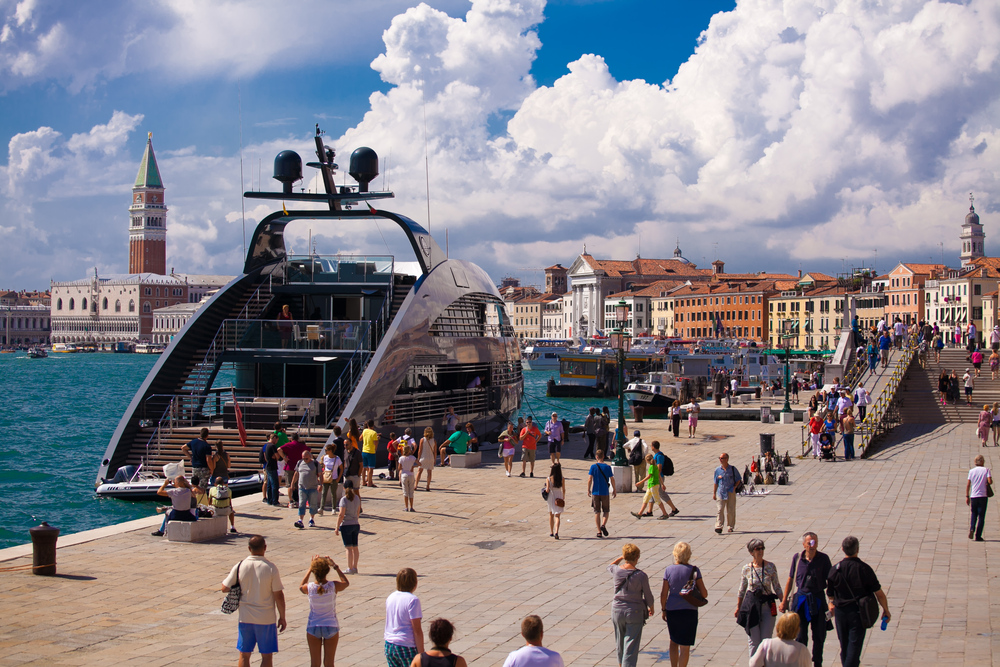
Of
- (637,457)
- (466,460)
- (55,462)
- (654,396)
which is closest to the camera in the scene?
(637,457)

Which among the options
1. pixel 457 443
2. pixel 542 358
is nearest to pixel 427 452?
pixel 457 443

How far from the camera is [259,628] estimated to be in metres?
7.83

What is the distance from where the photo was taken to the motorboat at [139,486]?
19.5 meters

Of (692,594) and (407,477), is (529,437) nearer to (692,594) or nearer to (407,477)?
(407,477)

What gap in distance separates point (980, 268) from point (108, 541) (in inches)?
4293

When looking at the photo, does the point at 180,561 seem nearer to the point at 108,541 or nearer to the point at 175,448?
the point at 108,541

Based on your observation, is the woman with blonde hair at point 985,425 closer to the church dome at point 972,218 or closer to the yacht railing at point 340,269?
the yacht railing at point 340,269

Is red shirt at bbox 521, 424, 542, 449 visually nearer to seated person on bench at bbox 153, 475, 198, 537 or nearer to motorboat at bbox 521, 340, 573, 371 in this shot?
seated person on bench at bbox 153, 475, 198, 537

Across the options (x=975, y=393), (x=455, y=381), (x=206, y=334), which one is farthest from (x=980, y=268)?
(x=206, y=334)

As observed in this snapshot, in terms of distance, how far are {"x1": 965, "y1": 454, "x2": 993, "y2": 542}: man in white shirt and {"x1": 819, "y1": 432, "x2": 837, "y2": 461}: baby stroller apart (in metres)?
9.81

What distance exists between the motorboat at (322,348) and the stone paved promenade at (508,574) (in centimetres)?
476

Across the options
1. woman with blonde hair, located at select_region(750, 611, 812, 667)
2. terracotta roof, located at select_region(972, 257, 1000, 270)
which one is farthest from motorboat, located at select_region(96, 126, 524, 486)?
terracotta roof, located at select_region(972, 257, 1000, 270)

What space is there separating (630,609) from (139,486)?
1449 cm

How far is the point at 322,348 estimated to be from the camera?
79.8 ft
